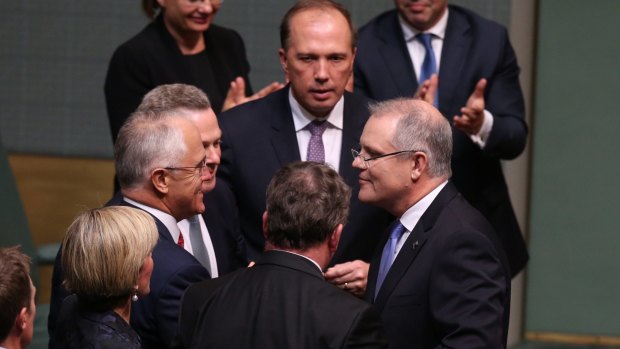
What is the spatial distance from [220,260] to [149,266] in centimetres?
86

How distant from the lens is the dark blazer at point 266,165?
12.5ft

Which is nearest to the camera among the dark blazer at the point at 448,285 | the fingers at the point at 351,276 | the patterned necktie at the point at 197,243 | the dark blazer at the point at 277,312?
the dark blazer at the point at 277,312

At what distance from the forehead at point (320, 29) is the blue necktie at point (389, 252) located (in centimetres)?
85

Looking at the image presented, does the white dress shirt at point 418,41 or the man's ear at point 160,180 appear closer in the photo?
the man's ear at point 160,180

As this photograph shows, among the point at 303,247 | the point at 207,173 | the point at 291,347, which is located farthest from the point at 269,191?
the point at 207,173

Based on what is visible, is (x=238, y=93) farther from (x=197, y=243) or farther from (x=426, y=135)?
(x=426, y=135)

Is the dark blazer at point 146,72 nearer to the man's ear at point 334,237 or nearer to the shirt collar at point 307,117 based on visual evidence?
the shirt collar at point 307,117

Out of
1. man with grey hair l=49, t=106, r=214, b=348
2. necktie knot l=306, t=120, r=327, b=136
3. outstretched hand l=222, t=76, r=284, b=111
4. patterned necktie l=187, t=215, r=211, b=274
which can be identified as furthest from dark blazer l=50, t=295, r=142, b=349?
outstretched hand l=222, t=76, r=284, b=111

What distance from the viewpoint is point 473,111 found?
4.16 metres

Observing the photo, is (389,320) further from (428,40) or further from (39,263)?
(39,263)

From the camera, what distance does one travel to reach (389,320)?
3.05 metres

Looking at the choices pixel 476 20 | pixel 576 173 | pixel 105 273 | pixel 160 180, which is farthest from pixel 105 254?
pixel 576 173

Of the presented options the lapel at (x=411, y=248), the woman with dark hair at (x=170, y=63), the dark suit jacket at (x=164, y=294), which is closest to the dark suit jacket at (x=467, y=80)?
the woman with dark hair at (x=170, y=63)

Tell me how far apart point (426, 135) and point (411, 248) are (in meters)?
0.31
